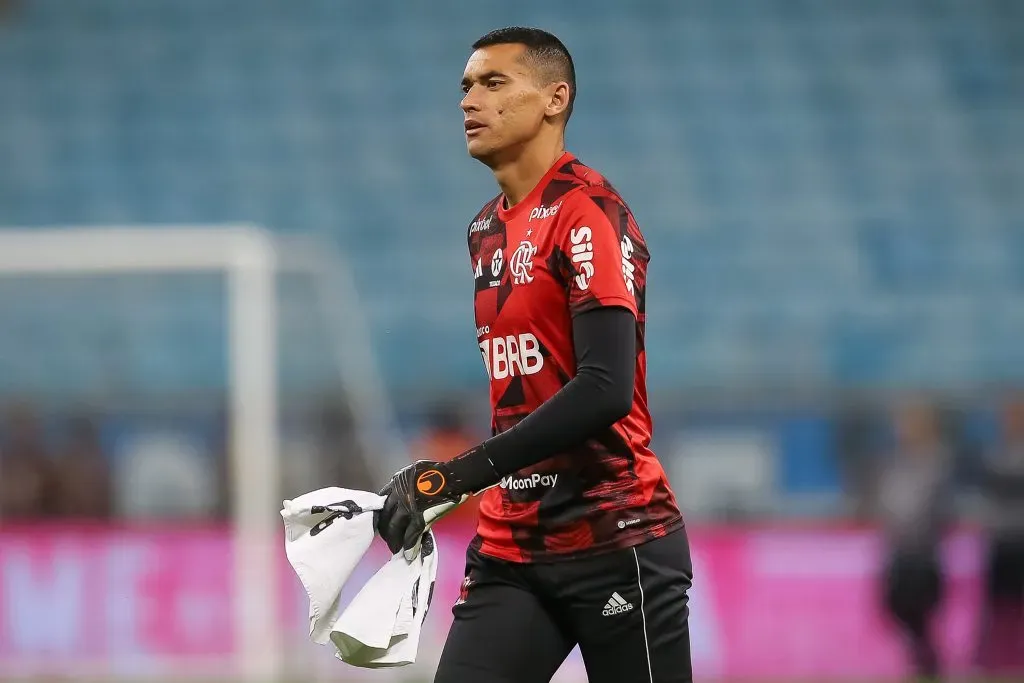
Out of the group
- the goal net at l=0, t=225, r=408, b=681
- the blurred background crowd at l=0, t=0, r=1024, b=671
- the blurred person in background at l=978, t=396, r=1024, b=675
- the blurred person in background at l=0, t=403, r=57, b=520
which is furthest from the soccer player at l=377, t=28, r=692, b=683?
the blurred person in background at l=0, t=403, r=57, b=520

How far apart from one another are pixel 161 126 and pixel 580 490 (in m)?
11.7

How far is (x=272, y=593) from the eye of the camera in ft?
29.7

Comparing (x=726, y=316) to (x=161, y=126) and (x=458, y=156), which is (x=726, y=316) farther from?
(x=161, y=126)

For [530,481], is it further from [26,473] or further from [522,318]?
[26,473]

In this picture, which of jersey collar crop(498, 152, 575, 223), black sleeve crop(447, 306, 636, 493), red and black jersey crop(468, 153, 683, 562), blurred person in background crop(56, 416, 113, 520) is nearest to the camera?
black sleeve crop(447, 306, 636, 493)

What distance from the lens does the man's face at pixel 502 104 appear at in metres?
3.28

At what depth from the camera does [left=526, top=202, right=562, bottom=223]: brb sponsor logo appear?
3.18 meters

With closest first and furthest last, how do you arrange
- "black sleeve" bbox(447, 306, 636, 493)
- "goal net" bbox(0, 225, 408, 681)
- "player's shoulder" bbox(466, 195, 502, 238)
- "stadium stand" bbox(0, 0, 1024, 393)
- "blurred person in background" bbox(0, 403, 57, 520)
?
"black sleeve" bbox(447, 306, 636, 493)
"player's shoulder" bbox(466, 195, 502, 238)
"goal net" bbox(0, 225, 408, 681)
"blurred person in background" bbox(0, 403, 57, 520)
"stadium stand" bbox(0, 0, 1024, 393)

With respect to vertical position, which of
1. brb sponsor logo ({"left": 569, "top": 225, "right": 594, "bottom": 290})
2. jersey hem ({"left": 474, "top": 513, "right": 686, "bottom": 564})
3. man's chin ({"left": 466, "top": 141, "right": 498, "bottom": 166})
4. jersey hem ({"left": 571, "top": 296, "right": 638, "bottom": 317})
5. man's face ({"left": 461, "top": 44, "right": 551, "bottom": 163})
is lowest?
jersey hem ({"left": 474, "top": 513, "right": 686, "bottom": 564})

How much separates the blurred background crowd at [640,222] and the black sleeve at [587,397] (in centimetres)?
612

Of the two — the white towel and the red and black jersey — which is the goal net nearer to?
the white towel

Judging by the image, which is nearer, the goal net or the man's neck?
the man's neck

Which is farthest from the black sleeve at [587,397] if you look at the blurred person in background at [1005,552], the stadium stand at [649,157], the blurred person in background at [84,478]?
the stadium stand at [649,157]

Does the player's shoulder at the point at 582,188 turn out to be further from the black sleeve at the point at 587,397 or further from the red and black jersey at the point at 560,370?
the black sleeve at the point at 587,397
